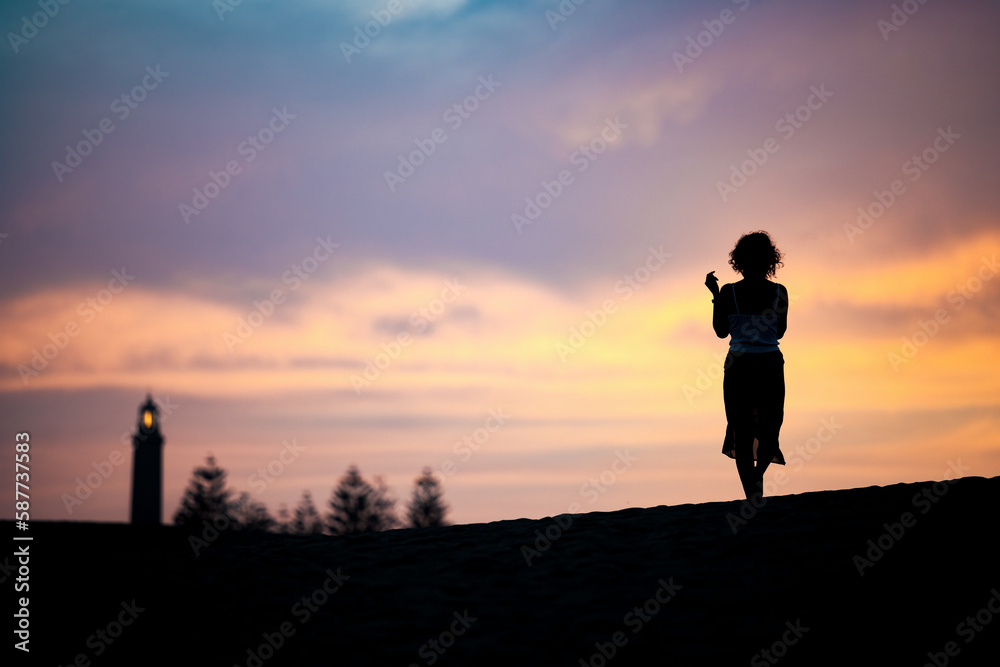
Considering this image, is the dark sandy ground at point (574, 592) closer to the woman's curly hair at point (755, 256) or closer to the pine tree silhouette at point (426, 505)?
the woman's curly hair at point (755, 256)

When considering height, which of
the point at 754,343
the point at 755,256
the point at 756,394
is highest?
the point at 755,256

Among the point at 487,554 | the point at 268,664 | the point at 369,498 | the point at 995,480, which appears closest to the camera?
the point at 268,664

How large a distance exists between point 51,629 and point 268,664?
6.35ft

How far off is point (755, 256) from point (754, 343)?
2.63 feet

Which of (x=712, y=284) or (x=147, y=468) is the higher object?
(x=147, y=468)

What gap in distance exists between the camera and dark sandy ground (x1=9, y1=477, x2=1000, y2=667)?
7.15m

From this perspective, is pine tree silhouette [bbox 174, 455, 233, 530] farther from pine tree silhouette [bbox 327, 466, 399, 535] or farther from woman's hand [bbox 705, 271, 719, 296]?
woman's hand [bbox 705, 271, 719, 296]

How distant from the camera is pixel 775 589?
7789mm

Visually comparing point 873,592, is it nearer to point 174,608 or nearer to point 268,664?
point 268,664

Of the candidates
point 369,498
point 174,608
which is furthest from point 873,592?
point 369,498

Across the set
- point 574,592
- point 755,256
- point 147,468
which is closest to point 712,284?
point 755,256

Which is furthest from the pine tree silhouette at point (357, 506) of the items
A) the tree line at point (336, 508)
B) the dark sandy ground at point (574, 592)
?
the dark sandy ground at point (574, 592)

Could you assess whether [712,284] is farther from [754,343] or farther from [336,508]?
[336,508]

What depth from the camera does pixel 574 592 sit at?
806 cm
